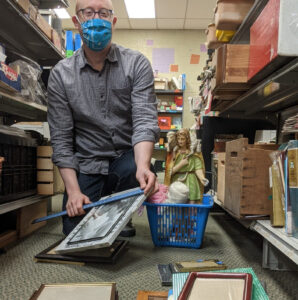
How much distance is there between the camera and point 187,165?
5.24ft

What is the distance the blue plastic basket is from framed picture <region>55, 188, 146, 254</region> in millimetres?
228

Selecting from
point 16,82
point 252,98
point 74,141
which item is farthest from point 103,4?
point 252,98

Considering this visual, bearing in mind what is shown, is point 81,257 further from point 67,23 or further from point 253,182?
point 67,23

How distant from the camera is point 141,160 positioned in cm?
124

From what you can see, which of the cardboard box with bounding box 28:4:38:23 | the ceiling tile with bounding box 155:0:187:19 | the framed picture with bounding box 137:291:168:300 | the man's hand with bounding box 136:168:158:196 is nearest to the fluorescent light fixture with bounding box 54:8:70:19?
the ceiling tile with bounding box 155:0:187:19

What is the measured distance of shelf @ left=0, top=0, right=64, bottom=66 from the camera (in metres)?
1.53

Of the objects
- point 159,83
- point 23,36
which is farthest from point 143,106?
point 159,83

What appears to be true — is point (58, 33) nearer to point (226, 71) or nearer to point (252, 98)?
point (226, 71)

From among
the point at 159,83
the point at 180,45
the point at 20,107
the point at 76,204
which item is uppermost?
the point at 180,45

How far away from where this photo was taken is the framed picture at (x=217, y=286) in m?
0.68

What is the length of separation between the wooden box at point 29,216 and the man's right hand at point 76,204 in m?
0.42

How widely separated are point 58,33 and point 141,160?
61.8 inches

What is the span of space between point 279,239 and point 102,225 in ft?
2.15

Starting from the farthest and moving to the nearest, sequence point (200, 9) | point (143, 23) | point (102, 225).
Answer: point (143, 23) < point (200, 9) < point (102, 225)
